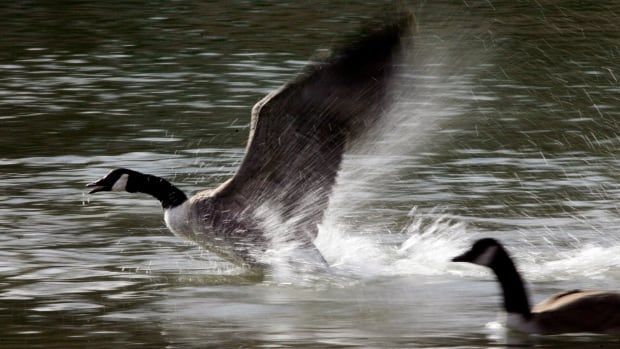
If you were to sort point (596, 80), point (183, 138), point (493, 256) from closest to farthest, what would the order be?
point (493, 256), point (183, 138), point (596, 80)

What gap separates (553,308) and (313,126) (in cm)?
245

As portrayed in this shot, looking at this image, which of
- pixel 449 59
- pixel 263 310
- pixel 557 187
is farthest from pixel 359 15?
pixel 263 310

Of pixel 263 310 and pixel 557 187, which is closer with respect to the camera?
pixel 263 310

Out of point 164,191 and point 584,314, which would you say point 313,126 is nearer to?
point 164,191

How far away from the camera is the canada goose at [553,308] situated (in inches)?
330

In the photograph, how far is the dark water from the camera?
9109 millimetres

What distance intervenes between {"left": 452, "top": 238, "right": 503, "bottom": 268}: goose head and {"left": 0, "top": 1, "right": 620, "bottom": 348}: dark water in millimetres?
299

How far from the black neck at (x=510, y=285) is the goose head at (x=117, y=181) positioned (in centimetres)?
307

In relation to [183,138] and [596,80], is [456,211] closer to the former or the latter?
[183,138]

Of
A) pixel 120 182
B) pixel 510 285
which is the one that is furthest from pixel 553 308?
pixel 120 182

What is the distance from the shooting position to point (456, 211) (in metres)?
11.9

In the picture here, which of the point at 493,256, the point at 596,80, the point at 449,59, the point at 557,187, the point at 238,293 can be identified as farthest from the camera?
the point at 449,59

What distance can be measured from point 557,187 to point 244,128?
3.49 metres

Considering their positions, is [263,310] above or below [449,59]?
above
